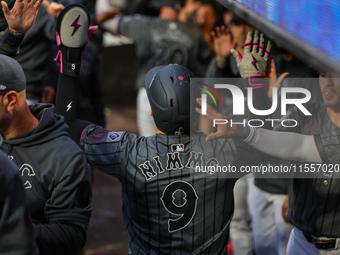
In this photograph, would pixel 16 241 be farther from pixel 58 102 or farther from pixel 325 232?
pixel 325 232

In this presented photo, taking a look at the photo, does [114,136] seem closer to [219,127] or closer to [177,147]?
[177,147]

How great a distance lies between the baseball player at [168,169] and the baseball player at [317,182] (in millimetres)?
397

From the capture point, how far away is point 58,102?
121 inches

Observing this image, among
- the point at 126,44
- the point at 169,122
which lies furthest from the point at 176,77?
the point at 126,44

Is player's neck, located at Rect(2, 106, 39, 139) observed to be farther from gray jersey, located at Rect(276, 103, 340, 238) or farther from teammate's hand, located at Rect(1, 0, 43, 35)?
gray jersey, located at Rect(276, 103, 340, 238)

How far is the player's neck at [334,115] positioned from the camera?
3.25 m

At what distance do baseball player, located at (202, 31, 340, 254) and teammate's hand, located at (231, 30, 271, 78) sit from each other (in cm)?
1

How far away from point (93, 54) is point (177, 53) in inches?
38.7

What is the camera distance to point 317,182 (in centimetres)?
329

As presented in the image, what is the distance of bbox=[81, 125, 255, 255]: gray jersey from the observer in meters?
2.82

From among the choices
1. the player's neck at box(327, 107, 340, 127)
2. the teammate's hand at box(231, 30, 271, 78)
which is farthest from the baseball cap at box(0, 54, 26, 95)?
the player's neck at box(327, 107, 340, 127)

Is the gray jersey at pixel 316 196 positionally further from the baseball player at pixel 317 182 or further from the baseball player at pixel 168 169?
the baseball player at pixel 168 169

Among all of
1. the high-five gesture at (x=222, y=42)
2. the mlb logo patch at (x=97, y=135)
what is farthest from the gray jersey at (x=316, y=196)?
the mlb logo patch at (x=97, y=135)

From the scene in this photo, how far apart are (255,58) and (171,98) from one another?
0.78 metres
